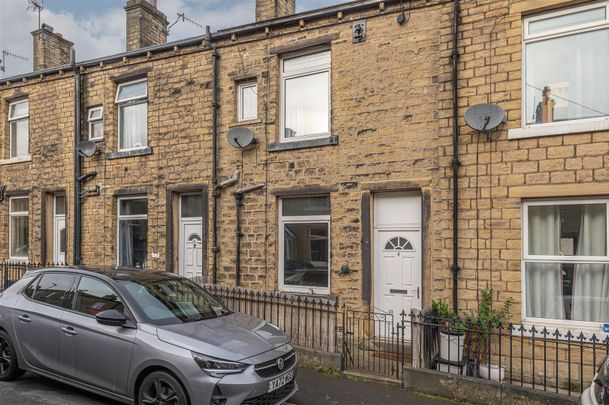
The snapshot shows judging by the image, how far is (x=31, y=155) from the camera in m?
12.1

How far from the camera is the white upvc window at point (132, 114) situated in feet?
35.1

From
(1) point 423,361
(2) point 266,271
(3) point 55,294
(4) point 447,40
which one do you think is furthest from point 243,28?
(1) point 423,361

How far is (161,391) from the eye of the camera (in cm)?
435

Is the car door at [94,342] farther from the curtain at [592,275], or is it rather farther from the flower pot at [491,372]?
the curtain at [592,275]

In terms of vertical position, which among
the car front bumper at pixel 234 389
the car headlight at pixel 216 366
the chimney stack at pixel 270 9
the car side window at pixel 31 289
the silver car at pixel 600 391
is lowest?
the car front bumper at pixel 234 389

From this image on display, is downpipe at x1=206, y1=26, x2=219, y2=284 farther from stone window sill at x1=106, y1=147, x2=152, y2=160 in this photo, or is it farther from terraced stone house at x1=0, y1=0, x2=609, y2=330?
stone window sill at x1=106, y1=147, x2=152, y2=160

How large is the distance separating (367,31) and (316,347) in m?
5.45

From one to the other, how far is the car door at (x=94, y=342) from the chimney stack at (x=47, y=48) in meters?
10.9

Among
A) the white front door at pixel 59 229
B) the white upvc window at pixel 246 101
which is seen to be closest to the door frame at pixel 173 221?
the white upvc window at pixel 246 101

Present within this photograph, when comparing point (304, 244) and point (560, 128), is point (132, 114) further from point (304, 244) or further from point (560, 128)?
point (560, 128)

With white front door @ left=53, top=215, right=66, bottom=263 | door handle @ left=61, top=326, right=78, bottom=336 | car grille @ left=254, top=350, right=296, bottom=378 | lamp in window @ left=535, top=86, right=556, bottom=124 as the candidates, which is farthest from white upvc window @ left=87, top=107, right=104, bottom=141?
lamp in window @ left=535, top=86, right=556, bottom=124

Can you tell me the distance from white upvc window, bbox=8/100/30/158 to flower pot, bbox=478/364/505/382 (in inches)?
493

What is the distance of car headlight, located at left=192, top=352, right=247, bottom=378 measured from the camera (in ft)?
13.7

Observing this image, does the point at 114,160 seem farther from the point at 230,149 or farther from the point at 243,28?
the point at 243,28
